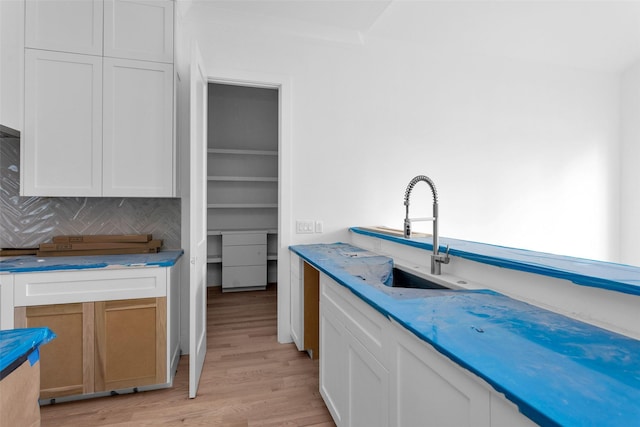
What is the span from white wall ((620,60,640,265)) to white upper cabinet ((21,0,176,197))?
4828 millimetres

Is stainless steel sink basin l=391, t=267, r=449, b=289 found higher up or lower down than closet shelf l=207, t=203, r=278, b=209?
lower down

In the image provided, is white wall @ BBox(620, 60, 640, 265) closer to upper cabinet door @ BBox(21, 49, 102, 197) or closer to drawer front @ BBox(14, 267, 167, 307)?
drawer front @ BBox(14, 267, 167, 307)

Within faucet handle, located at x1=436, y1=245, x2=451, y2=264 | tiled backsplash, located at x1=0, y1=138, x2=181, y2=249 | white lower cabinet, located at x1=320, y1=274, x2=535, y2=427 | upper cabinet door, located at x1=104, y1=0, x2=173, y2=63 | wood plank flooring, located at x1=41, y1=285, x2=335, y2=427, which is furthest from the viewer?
tiled backsplash, located at x1=0, y1=138, x2=181, y2=249

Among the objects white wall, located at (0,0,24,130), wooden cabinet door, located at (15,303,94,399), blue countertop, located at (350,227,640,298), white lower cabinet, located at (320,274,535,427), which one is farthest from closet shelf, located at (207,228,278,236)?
blue countertop, located at (350,227,640,298)

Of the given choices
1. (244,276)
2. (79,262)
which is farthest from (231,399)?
(244,276)


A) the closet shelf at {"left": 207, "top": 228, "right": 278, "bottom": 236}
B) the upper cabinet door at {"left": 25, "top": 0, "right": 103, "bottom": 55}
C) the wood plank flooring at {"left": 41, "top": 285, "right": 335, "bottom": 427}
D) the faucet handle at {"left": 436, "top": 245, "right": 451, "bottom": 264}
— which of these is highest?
the upper cabinet door at {"left": 25, "top": 0, "right": 103, "bottom": 55}

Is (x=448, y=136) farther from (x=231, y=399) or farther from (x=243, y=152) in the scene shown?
(x=231, y=399)

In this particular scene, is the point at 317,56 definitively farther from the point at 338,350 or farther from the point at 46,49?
the point at 338,350

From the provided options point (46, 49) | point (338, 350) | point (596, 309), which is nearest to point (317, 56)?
point (46, 49)

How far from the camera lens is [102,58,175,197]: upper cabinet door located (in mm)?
2184

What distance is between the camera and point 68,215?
2.43 meters

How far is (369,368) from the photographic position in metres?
1.27

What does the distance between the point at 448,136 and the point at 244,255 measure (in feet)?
9.47

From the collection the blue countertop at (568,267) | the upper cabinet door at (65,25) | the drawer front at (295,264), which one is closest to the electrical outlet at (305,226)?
the drawer front at (295,264)
